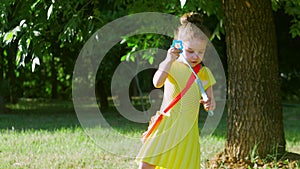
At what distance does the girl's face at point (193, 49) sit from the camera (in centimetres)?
334

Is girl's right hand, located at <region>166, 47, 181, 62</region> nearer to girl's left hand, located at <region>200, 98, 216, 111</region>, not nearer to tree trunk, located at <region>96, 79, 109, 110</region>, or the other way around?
girl's left hand, located at <region>200, 98, 216, 111</region>

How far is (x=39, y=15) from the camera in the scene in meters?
4.55

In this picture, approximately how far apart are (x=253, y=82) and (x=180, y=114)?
243 cm

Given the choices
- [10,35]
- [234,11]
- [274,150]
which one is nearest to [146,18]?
[234,11]

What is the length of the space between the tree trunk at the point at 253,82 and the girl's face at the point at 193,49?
2.39m

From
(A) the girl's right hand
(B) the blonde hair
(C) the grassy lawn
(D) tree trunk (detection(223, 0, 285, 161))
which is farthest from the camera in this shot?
(C) the grassy lawn

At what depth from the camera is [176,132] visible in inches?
134

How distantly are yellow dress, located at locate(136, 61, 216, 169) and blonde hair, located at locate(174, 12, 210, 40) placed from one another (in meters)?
0.20

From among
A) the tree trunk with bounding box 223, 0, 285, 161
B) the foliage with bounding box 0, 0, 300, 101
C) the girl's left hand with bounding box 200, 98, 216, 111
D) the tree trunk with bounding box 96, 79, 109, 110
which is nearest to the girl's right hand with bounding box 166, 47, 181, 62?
the girl's left hand with bounding box 200, 98, 216, 111

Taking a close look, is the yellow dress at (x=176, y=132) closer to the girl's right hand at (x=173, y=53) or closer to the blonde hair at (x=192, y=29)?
the girl's right hand at (x=173, y=53)

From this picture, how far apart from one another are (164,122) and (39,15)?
180cm

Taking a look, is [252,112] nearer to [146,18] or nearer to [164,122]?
[164,122]

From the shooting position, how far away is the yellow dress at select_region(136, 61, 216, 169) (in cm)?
338

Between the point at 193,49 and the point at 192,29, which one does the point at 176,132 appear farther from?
the point at 192,29
